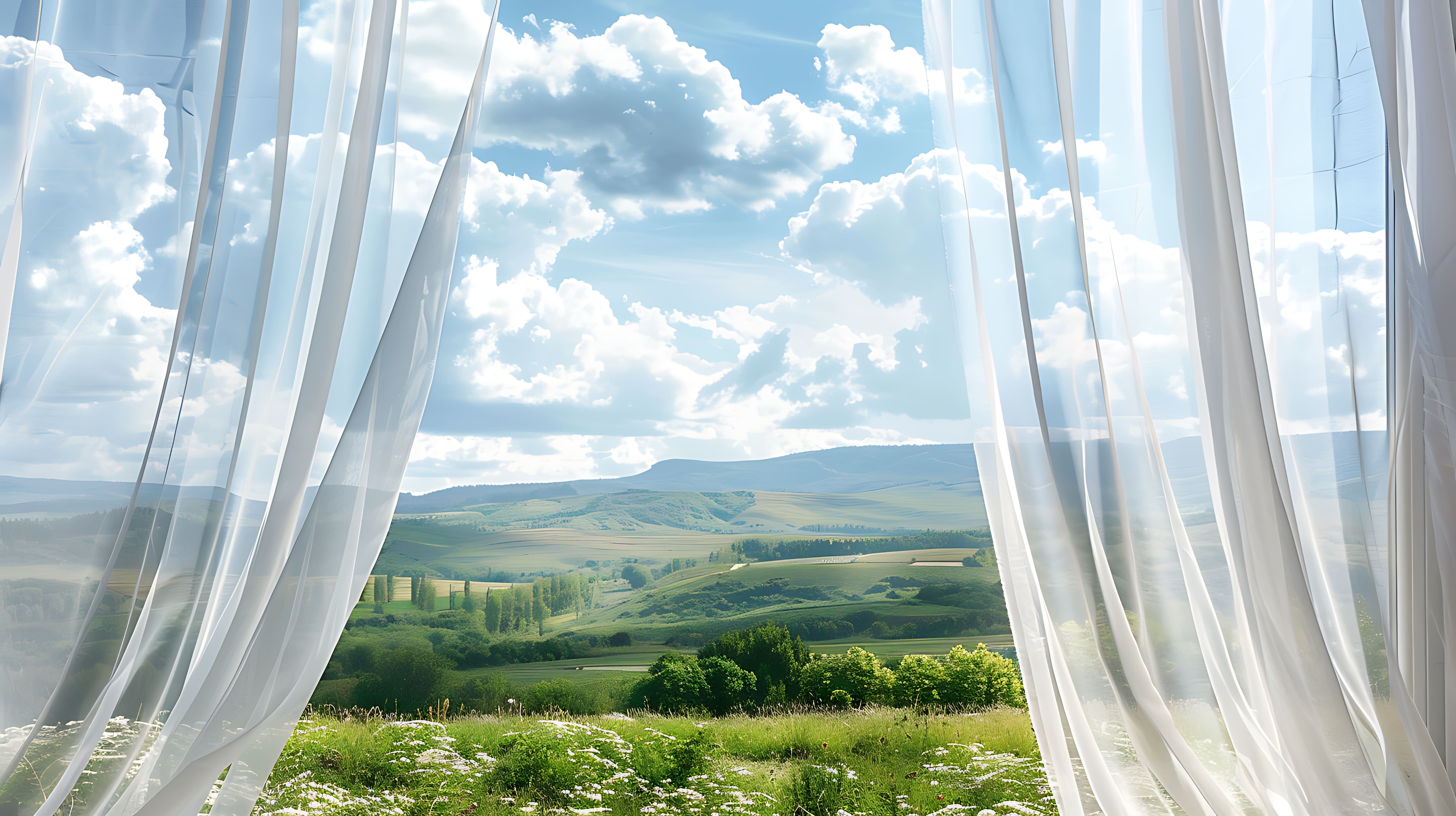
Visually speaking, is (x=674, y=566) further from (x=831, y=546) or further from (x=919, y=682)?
(x=919, y=682)

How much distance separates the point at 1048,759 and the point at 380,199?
1.05m

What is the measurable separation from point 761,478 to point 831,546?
8.3 inches

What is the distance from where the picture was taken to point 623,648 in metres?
1.51

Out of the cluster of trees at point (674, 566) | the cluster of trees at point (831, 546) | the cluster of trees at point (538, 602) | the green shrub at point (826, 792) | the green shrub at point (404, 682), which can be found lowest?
the green shrub at point (826, 792)

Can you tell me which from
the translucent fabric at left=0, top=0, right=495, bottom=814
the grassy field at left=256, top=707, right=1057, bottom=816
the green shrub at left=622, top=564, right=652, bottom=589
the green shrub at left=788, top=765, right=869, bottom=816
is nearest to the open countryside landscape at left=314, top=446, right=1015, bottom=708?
the green shrub at left=622, top=564, right=652, bottom=589

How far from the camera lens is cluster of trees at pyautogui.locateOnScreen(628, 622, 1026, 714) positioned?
4.12 feet

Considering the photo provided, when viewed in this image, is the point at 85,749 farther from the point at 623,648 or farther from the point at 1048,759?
the point at 1048,759

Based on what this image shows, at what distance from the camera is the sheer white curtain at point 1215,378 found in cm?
74

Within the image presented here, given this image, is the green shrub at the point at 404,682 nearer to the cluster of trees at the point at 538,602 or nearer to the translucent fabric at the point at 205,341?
the cluster of trees at the point at 538,602

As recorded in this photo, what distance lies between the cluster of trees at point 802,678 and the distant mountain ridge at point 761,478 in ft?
1.06

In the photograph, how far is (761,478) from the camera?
1.58 m

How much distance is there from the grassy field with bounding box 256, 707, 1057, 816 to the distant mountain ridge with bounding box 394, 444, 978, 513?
0.45 metres

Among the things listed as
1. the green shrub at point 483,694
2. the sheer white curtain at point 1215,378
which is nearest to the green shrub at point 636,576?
the green shrub at point 483,694

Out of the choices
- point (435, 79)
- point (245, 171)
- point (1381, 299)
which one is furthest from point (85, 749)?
point (1381, 299)
